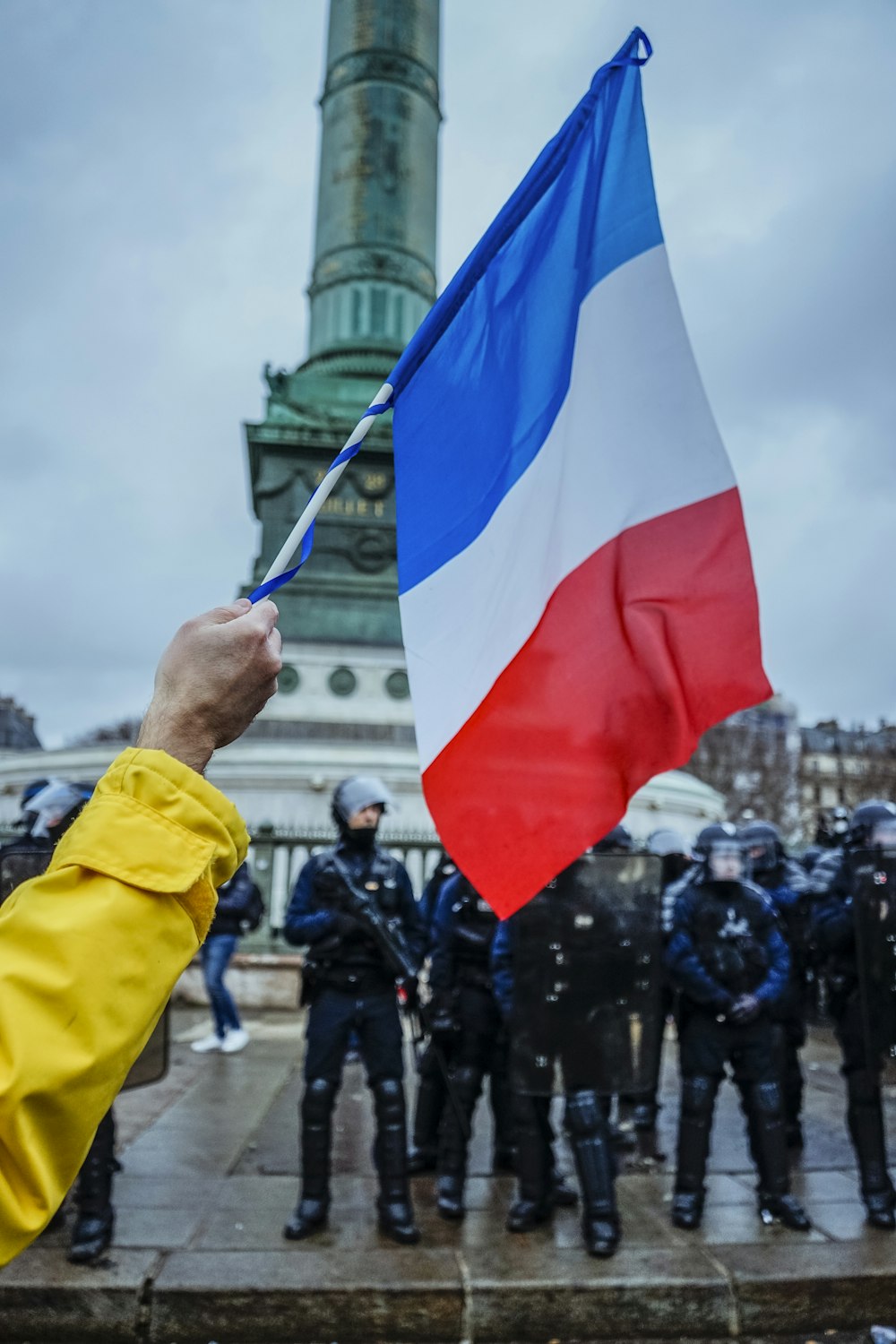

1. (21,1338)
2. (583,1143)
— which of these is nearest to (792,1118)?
(583,1143)

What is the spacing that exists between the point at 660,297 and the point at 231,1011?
311 inches

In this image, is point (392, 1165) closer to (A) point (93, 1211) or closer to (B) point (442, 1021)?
(B) point (442, 1021)

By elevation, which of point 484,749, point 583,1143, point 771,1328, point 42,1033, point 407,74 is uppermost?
point 407,74

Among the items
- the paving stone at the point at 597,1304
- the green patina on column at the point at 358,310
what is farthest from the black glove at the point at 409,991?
the green patina on column at the point at 358,310

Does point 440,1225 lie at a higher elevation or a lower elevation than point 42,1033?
lower

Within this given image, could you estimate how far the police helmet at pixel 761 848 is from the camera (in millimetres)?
7695

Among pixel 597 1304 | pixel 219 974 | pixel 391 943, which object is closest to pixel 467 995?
pixel 391 943

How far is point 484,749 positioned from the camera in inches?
114

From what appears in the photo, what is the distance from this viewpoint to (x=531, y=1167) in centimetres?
502

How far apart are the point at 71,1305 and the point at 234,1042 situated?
17.1 feet

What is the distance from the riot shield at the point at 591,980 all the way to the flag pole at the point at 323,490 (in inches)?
129

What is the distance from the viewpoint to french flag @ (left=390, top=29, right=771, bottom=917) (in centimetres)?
291

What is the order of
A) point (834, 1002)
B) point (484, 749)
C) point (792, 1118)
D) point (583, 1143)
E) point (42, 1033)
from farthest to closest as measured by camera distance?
1. point (792, 1118)
2. point (834, 1002)
3. point (583, 1143)
4. point (484, 749)
5. point (42, 1033)

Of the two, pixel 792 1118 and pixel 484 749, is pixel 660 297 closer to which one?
pixel 484 749
